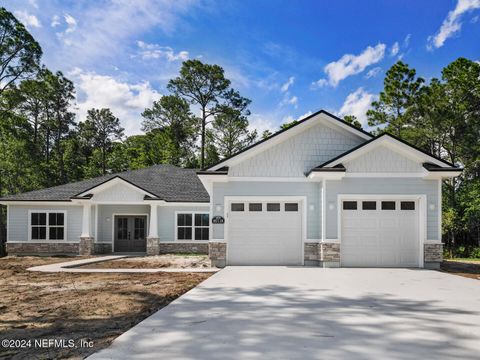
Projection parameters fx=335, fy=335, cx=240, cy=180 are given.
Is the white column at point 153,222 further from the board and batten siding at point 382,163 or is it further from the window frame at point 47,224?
the board and batten siding at point 382,163

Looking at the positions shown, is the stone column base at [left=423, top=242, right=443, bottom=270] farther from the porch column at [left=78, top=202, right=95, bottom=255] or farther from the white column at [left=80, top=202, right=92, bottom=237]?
the white column at [left=80, top=202, right=92, bottom=237]

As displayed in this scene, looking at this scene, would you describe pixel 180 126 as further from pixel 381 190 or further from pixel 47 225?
pixel 381 190

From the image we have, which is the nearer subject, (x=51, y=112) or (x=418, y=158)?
(x=418, y=158)

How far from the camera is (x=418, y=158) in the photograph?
11.4 meters

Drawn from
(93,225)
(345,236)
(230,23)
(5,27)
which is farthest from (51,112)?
(345,236)

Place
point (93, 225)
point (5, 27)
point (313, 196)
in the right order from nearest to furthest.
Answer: point (313, 196) → point (93, 225) → point (5, 27)

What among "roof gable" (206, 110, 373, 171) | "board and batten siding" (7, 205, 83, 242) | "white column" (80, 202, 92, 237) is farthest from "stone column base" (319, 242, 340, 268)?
"board and batten siding" (7, 205, 83, 242)

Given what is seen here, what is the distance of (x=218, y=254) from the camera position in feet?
38.8

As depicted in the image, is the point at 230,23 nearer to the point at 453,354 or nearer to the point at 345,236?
the point at 345,236

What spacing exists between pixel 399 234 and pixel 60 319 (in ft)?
33.7

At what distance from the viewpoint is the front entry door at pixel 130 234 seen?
18016mm

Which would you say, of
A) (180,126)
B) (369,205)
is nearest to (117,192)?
(369,205)

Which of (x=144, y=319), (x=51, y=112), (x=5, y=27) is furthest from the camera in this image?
(x=51, y=112)

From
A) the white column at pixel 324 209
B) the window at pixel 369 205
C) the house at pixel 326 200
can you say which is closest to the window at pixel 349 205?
the house at pixel 326 200
